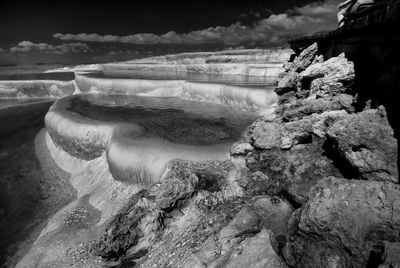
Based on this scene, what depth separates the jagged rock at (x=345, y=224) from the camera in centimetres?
530

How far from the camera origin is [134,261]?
28.9 feet

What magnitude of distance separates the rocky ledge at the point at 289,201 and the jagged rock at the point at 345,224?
18 mm

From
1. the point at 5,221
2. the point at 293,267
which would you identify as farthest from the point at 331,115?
the point at 5,221

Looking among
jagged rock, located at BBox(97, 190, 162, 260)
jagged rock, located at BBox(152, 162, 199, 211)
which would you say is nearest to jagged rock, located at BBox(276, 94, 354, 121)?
jagged rock, located at BBox(152, 162, 199, 211)

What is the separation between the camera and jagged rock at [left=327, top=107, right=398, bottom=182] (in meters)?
6.61

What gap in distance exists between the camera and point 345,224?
5.57 m

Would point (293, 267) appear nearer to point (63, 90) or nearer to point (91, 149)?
point (91, 149)

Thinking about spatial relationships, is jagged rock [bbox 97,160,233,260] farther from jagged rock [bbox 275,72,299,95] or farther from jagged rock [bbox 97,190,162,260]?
jagged rock [bbox 275,72,299,95]

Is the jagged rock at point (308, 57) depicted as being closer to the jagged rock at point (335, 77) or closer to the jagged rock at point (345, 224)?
the jagged rock at point (335, 77)

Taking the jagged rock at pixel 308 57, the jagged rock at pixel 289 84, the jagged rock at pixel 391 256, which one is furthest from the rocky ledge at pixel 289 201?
the jagged rock at pixel 308 57

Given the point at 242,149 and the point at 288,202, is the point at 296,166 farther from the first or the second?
the point at 242,149

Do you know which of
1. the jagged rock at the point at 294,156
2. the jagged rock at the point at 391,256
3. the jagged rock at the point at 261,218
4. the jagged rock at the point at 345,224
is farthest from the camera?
the jagged rock at the point at 294,156

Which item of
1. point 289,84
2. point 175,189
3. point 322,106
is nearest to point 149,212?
point 175,189

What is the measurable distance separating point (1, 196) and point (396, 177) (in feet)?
58.2
